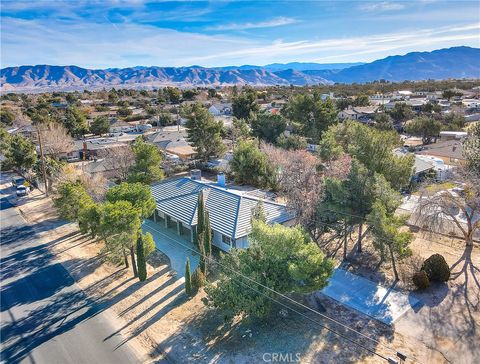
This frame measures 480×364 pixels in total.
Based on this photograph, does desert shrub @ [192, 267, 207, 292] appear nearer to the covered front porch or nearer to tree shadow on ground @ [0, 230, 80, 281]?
the covered front porch

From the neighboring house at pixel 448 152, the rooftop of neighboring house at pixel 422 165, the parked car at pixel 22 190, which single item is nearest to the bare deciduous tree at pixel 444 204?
the rooftop of neighboring house at pixel 422 165

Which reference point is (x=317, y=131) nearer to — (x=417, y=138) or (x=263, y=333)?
(x=417, y=138)

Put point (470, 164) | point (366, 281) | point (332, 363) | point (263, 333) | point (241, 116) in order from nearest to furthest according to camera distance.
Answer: point (332, 363) → point (263, 333) → point (366, 281) → point (470, 164) → point (241, 116)

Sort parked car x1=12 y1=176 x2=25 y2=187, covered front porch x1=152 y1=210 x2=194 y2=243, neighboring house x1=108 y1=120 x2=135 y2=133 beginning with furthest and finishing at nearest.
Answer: neighboring house x1=108 y1=120 x2=135 y2=133 → parked car x1=12 y1=176 x2=25 y2=187 → covered front porch x1=152 y1=210 x2=194 y2=243

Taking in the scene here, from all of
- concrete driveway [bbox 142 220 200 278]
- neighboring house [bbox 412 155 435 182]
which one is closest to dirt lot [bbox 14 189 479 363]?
concrete driveway [bbox 142 220 200 278]

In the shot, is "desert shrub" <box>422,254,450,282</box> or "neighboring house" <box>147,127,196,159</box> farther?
"neighboring house" <box>147,127,196,159</box>

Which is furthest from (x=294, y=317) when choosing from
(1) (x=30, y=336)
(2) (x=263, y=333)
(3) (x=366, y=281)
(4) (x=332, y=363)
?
(1) (x=30, y=336)
